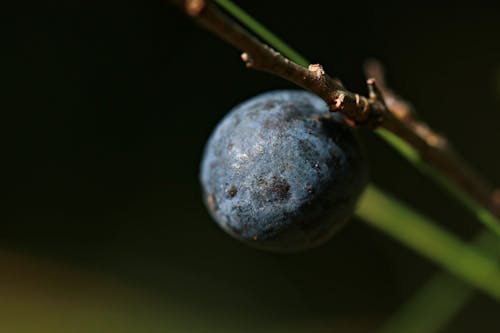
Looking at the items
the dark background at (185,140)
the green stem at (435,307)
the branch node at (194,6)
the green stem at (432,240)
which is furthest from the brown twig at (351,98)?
the dark background at (185,140)

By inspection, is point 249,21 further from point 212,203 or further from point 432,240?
point 432,240

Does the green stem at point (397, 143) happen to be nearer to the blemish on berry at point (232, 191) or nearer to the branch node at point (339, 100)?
the branch node at point (339, 100)

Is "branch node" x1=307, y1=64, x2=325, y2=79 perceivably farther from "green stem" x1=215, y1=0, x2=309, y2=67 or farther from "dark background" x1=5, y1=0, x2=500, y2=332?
"dark background" x1=5, y1=0, x2=500, y2=332

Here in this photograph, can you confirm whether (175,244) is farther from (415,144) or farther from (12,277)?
(415,144)

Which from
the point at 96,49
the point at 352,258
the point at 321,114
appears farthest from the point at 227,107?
the point at 321,114

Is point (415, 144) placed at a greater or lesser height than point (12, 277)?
lesser
